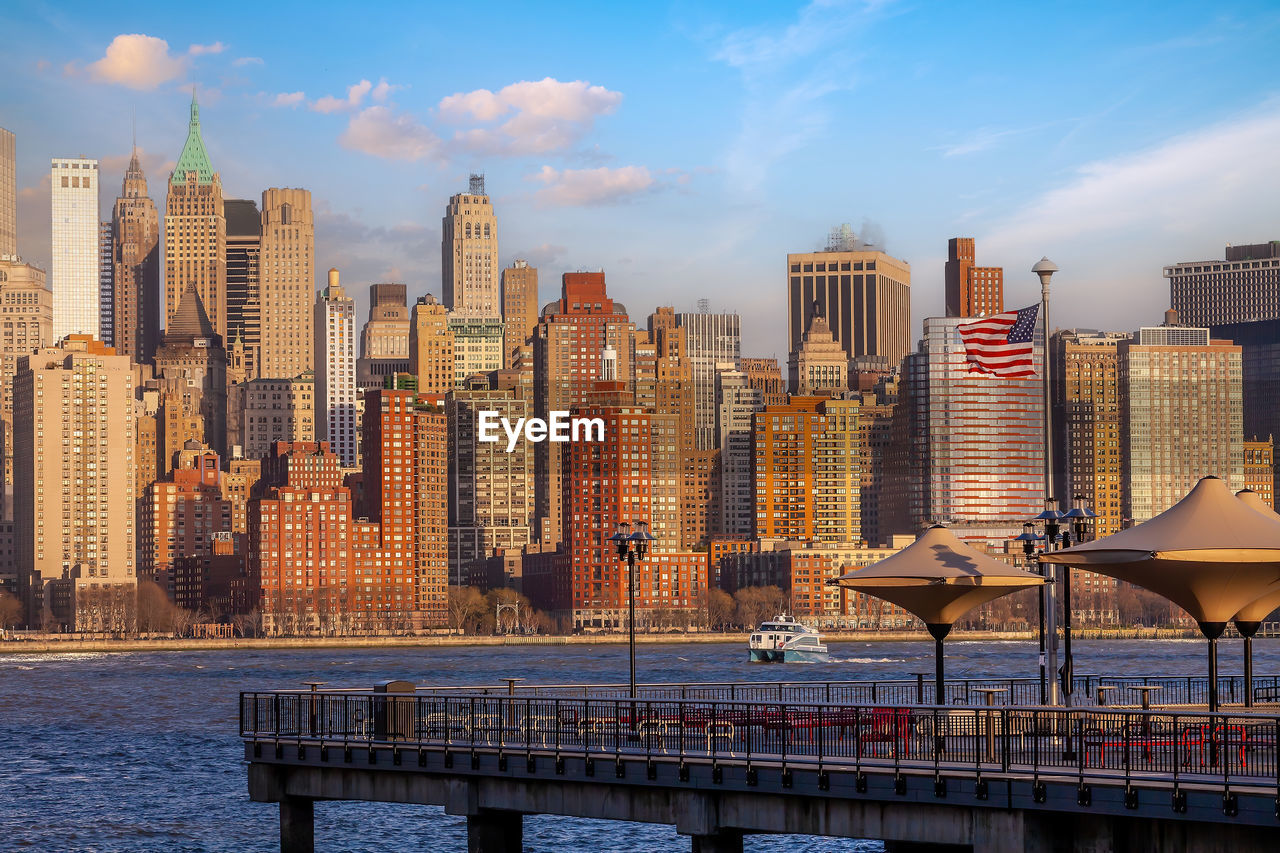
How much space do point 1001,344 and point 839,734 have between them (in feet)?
68.3

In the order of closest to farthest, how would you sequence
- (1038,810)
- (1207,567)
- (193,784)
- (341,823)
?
1. (1038,810)
2. (1207,567)
3. (341,823)
4. (193,784)

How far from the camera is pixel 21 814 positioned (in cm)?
6450

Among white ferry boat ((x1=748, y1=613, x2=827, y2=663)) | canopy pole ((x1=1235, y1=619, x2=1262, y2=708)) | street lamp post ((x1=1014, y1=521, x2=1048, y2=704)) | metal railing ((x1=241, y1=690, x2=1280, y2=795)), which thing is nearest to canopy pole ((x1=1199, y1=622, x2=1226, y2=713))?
metal railing ((x1=241, y1=690, x2=1280, y2=795))

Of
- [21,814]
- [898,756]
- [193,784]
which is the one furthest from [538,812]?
[193,784]

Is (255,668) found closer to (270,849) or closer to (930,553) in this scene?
(270,849)

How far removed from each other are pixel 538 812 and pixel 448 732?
8.58 feet

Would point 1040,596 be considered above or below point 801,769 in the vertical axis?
above

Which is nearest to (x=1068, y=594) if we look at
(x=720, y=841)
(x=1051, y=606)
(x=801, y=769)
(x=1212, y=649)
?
(x=1051, y=606)

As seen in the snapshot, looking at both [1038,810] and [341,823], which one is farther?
[341,823]

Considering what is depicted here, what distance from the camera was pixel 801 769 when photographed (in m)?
32.0

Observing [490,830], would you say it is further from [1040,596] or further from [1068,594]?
[1040,596]

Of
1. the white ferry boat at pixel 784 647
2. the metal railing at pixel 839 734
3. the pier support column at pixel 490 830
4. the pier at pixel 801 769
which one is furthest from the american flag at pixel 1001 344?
the white ferry boat at pixel 784 647

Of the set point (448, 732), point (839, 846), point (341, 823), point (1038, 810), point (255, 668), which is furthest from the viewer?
point (255, 668)

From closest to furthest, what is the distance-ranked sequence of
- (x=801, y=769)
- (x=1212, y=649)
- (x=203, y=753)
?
(x=801, y=769)
(x=1212, y=649)
(x=203, y=753)
